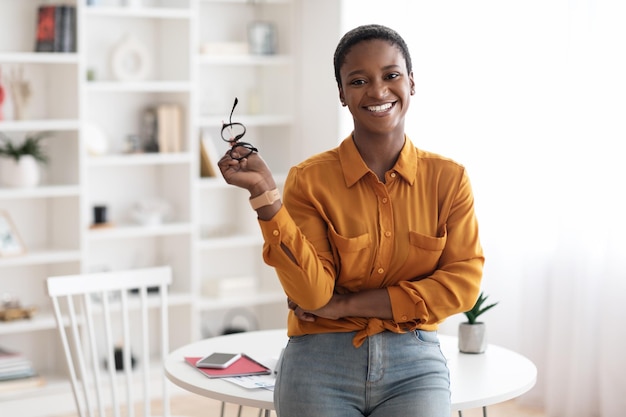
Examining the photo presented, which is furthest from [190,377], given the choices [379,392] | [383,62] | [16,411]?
[16,411]

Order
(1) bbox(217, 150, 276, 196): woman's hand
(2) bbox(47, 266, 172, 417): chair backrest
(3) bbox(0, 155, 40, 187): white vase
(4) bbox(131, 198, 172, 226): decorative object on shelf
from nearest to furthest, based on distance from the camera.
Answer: (1) bbox(217, 150, 276, 196): woman's hand < (2) bbox(47, 266, 172, 417): chair backrest < (3) bbox(0, 155, 40, 187): white vase < (4) bbox(131, 198, 172, 226): decorative object on shelf

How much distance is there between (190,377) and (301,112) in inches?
108

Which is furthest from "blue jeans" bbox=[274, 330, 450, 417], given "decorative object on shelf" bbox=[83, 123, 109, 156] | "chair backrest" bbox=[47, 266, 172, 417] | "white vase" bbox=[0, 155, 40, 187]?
"decorative object on shelf" bbox=[83, 123, 109, 156]

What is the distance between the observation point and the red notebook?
7.53ft

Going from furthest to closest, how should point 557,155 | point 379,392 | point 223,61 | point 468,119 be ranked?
point 223,61
point 468,119
point 557,155
point 379,392

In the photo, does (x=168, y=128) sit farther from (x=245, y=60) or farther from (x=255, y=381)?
(x=255, y=381)

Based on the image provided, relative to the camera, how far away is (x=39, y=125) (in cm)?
413

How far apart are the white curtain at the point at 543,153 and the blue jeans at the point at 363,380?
2075mm

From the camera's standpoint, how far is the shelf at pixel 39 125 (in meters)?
4.05

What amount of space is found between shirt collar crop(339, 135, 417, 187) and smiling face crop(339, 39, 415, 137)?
0.07 m

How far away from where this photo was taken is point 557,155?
4.04 meters

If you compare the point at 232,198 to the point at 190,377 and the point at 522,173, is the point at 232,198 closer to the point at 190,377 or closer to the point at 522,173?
the point at 522,173

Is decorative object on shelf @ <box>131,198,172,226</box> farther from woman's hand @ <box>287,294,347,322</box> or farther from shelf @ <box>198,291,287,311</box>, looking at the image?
woman's hand @ <box>287,294,347,322</box>

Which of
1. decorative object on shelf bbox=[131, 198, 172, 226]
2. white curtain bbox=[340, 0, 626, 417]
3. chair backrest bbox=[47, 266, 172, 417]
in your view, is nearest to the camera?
chair backrest bbox=[47, 266, 172, 417]
